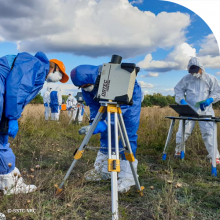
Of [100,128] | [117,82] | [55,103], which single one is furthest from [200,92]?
[55,103]

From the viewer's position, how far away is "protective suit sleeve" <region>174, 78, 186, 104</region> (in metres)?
4.84

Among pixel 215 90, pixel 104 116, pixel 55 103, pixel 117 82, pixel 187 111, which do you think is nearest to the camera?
pixel 117 82

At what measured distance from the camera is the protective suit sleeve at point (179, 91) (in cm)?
484

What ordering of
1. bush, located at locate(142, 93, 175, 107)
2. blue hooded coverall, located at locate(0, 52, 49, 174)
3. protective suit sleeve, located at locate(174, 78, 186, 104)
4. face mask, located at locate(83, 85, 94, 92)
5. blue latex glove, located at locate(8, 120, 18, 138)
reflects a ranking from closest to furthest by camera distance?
blue hooded coverall, located at locate(0, 52, 49, 174) → blue latex glove, located at locate(8, 120, 18, 138) → face mask, located at locate(83, 85, 94, 92) → protective suit sleeve, located at locate(174, 78, 186, 104) → bush, located at locate(142, 93, 175, 107)

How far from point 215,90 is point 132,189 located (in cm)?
254

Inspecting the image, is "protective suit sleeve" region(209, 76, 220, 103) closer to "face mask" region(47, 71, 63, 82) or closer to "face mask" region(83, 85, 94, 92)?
"face mask" region(83, 85, 94, 92)

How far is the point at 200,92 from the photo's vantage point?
459 cm

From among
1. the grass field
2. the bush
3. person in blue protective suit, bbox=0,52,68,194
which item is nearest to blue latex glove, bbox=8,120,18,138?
person in blue protective suit, bbox=0,52,68,194

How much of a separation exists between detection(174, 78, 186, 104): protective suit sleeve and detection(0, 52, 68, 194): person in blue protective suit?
294 cm

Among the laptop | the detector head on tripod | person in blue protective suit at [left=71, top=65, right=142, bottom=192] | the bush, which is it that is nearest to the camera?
the detector head on tripod

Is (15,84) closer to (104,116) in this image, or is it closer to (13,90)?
(13,90)

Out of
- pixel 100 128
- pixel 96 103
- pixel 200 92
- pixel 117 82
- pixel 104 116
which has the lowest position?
pixel 100 128

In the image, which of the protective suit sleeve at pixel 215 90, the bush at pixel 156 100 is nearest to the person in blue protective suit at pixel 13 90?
the protective suit sleeve at pixel 215 90

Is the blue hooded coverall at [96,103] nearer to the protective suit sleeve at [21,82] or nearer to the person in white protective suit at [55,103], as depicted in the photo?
the protective suit sleeve at [21,82]
